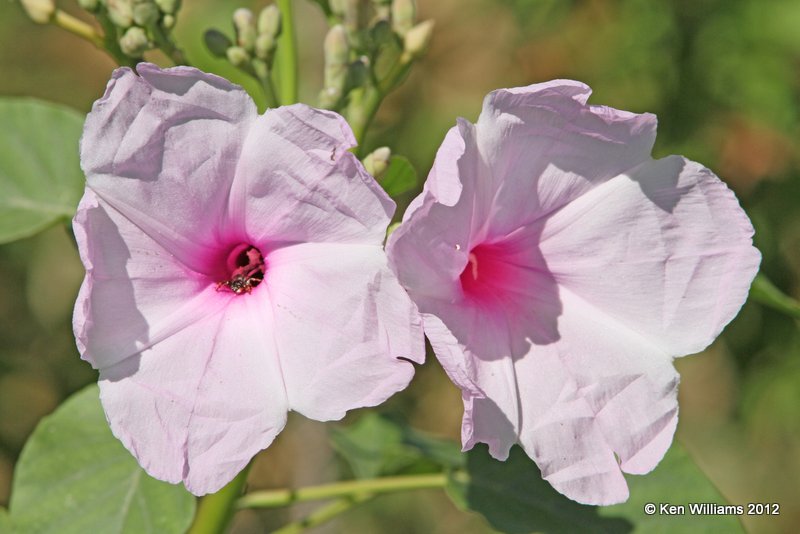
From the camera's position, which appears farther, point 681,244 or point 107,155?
point 681,244

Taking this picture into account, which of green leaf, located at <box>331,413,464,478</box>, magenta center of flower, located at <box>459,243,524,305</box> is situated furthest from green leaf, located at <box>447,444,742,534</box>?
magenta center of flower, located at <box>459,243,524,305</box>

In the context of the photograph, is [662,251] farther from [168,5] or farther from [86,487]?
[86,487]

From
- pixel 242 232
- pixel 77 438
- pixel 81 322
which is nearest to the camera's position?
pixel 81 322

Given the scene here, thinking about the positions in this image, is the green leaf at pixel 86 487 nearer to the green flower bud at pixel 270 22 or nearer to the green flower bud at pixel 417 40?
the green flower bud at pixel 270 22

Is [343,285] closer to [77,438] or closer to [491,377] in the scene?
[491,377]

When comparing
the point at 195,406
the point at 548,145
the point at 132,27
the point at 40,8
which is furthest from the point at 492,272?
the point at 40,8

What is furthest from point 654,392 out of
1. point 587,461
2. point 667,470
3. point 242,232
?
point 242,232

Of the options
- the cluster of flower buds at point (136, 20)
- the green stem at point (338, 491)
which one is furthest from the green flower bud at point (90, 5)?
the green stem at point (338, 491)
